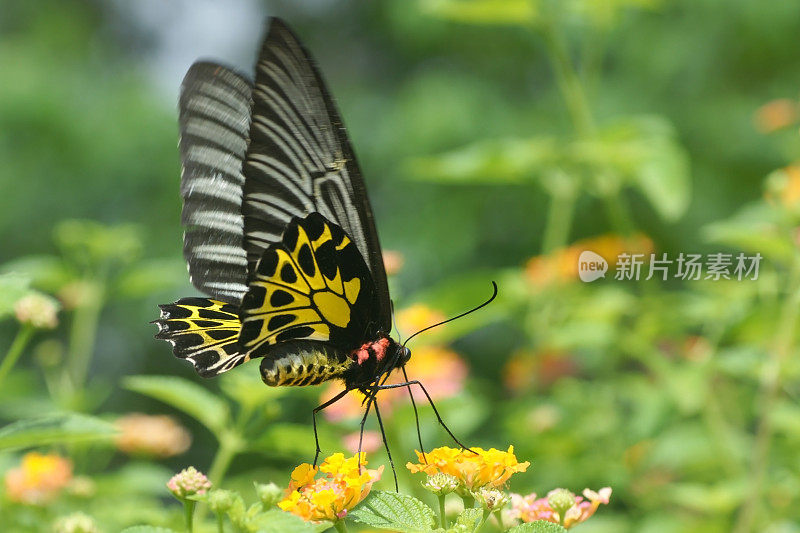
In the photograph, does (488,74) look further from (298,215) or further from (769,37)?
(298,215)

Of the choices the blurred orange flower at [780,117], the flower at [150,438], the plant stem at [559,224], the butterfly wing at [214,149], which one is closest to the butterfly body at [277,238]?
the butterfly wing at [214,149]

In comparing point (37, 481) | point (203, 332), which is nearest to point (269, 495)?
point (203, 332)

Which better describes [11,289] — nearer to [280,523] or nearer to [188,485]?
[188,485]

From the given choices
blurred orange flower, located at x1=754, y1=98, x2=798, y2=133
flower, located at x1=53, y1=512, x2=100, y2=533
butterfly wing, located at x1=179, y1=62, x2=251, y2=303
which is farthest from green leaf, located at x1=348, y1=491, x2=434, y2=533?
blurred orange flower, located at x1=754, y1=98, x2=798, y2=133

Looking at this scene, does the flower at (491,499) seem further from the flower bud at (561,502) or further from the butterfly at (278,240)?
the butterfly at (278,240)

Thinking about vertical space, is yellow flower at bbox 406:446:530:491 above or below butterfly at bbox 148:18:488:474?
below

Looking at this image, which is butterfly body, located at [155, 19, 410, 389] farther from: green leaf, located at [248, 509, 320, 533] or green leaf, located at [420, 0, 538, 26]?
green leaf, located at [420, 0, 538, 26]
